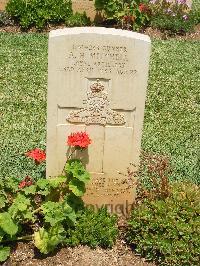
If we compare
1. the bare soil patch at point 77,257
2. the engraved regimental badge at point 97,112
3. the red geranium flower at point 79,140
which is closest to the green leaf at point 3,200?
the bare soil patch at point 77,257

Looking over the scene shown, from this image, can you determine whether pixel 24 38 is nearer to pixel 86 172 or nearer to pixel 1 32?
pixel 1 32

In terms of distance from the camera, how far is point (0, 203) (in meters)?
4.56

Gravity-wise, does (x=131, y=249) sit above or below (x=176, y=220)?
below

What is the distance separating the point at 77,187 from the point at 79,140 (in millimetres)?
434

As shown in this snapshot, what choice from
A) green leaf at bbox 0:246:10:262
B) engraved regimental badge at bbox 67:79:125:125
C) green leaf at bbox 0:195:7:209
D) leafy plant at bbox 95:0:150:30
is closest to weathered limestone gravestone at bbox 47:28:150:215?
engraved regimental badge at bbox 67:79:125:125


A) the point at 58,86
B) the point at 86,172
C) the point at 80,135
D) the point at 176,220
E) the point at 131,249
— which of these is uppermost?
the point at 58,86

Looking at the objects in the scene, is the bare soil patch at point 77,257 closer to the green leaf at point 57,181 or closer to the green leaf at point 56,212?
the green leaf at point 56,212

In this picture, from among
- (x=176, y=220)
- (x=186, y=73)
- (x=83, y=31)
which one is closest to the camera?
(x=83, y=31)

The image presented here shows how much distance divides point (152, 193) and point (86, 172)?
2.21 feet

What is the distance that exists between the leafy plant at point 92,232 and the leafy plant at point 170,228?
0.21 meters

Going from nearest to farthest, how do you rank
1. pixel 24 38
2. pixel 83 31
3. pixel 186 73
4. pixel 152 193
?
pixel 83 31
pixel 152 193
pixel 186 73
pixel 24 38

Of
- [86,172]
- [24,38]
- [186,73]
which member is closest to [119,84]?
[86,172]

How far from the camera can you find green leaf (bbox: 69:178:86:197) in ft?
15.3

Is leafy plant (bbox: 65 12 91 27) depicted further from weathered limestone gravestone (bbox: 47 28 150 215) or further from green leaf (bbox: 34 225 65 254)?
green leaf (bbox: 34 225 65 254)
